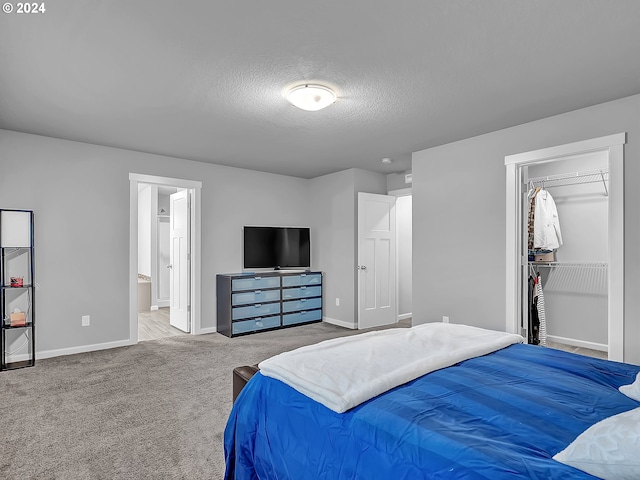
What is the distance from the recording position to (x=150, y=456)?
2.22m

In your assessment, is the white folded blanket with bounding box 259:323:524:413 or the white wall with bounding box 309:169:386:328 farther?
the white wall with bounding box 309:169:386:328

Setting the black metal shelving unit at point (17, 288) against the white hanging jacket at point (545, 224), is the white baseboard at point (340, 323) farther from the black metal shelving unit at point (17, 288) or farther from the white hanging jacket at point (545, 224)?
the black metal shelving unit at point (17, 288)

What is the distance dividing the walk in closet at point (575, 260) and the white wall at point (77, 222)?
4691 millimetres

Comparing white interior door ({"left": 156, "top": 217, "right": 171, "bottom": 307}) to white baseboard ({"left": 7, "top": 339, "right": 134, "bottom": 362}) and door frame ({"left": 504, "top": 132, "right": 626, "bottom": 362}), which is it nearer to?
white baseboard ({"left": 7, "top": 339, "right": 134, "bottom": 362})

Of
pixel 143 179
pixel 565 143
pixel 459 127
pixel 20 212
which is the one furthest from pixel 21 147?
pixel 565 143

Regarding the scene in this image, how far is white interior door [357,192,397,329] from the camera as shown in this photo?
5805mm

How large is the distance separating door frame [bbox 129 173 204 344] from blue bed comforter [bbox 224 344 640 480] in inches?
136

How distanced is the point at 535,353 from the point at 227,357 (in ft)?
10.5

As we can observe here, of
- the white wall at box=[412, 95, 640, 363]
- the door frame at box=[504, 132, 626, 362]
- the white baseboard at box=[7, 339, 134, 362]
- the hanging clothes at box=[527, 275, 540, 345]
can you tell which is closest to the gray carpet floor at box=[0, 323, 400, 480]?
the white baseboard at box=[7, 339, 134, 362]

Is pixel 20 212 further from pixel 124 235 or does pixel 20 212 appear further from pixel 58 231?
pixel 124 235

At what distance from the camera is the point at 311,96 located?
2891 millimetres

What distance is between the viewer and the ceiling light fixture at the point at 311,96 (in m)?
2.86

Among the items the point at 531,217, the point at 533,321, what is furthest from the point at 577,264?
the point at 533,321

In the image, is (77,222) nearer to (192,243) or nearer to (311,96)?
(192,243)
